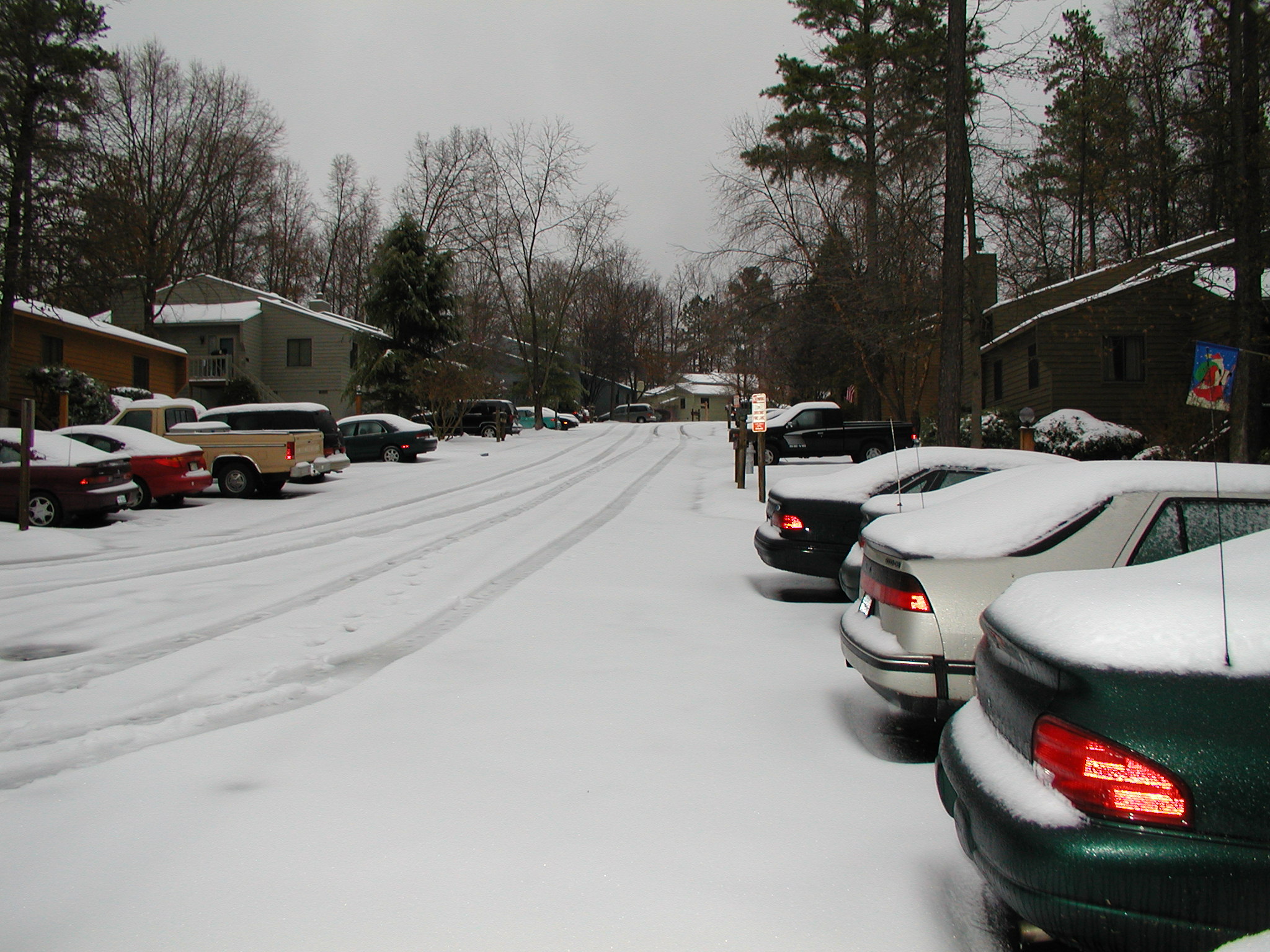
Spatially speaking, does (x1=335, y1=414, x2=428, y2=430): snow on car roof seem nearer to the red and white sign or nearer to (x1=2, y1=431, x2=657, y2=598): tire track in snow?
(x1=2, y1=431, x2=657, y2=598): tire track in snow

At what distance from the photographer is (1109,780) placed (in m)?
2.21

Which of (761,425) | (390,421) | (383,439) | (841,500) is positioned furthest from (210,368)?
(841,500)

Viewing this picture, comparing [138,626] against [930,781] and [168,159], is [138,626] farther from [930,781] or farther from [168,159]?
[168,159]

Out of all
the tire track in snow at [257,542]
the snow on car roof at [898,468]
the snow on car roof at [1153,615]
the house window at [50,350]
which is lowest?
the tire track in snow at [257,542]

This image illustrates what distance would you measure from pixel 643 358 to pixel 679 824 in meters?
85.6

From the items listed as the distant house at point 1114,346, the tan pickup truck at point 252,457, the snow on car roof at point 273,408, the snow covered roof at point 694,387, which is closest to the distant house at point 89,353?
the snow on car roof at point 273,408

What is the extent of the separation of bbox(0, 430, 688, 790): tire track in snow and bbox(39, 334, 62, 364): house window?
27.7 m

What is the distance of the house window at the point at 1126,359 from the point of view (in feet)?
81.1

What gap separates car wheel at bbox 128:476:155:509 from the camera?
1459cm

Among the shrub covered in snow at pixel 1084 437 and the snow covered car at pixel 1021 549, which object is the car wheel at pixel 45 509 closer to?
the snow covered car at pixel 1021 549

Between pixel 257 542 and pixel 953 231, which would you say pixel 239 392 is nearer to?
pixel 257 542

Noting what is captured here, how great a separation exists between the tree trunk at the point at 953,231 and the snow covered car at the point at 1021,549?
1126cm

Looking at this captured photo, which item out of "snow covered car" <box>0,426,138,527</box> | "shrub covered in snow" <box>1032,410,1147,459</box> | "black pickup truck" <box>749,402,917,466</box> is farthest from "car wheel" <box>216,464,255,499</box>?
"shrub covered in snow" <box>1032,410,1147,459</box>

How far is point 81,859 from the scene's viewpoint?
321 cm
